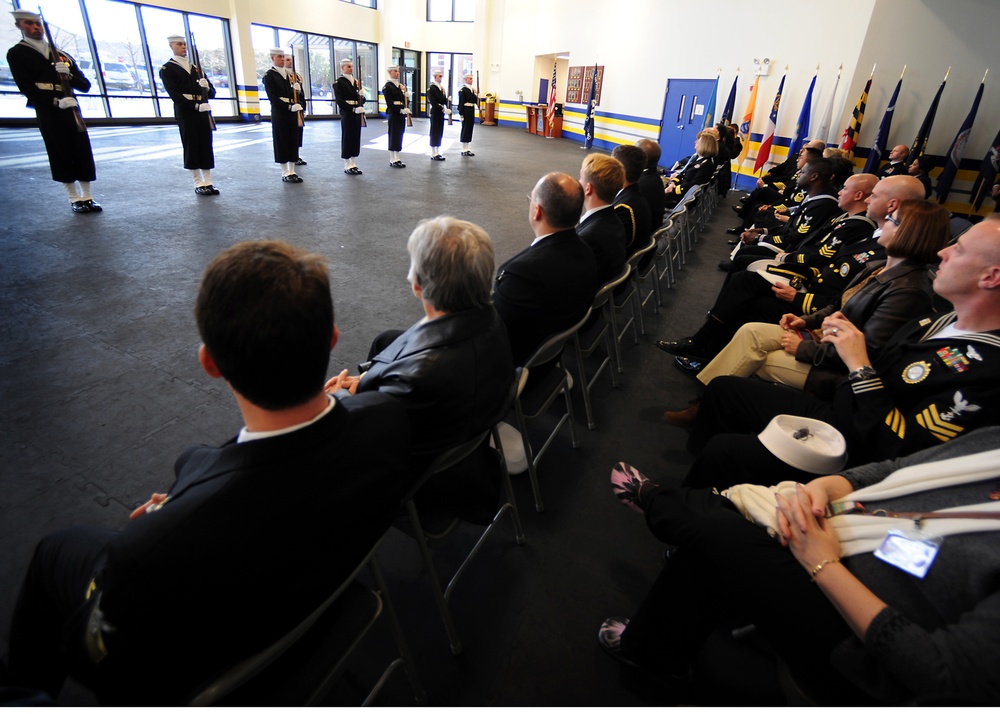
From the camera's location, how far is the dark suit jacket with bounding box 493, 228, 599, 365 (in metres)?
1.91

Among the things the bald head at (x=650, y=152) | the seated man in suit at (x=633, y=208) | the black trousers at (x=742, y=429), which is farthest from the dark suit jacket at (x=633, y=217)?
the black trousers at (x=742, y=429)

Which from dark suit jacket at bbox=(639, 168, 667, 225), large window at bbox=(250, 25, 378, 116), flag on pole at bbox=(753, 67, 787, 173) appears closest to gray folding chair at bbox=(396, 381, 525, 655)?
dark suit jacket at bbox=(639, 168, 667, 225)

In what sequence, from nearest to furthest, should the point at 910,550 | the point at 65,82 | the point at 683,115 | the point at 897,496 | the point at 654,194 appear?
the point at 910,550 < the point at 897,496 < the point at 654,194 < the point at 65,82 < the point at 683,115

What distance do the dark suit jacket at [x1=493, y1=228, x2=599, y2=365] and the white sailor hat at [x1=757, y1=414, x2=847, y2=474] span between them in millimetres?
829

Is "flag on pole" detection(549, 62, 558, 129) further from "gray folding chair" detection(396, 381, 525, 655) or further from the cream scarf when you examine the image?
the cream scarf

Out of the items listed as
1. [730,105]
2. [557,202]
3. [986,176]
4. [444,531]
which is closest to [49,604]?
[444,531]

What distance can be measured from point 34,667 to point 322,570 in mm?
720

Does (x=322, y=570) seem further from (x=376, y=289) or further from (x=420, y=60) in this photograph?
(x=420, y=60)

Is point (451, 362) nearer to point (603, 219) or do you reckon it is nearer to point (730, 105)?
point (603, 219)

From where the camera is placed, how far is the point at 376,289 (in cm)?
385

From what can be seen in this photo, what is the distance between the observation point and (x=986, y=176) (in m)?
6.22

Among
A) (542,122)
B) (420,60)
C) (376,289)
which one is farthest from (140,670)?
(420,60)

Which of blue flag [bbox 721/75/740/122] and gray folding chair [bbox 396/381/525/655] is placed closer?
gray folding chair [bbox 396/381/525/655]

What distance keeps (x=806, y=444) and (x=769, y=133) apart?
9195 mm
